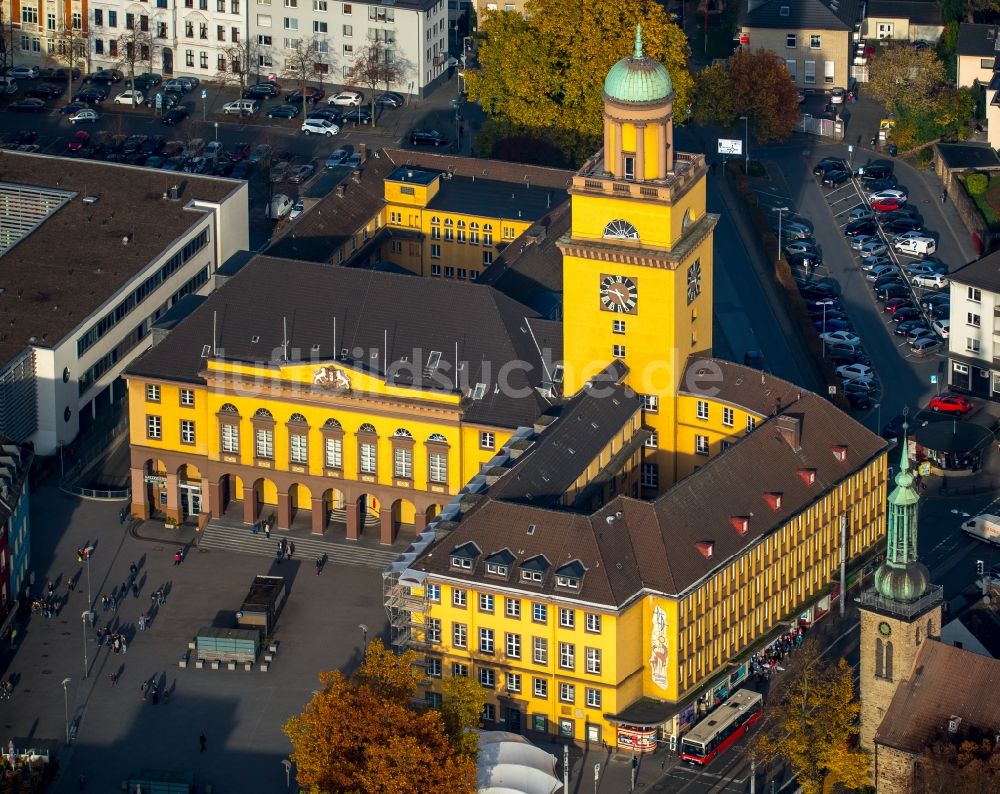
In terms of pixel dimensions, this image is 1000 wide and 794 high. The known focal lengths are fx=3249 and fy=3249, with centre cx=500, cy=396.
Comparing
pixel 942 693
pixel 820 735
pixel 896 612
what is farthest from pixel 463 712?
pixel 942 693

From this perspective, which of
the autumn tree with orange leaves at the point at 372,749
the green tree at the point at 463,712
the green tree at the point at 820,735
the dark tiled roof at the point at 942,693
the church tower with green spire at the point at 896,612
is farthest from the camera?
the green tree at the point at 463,712

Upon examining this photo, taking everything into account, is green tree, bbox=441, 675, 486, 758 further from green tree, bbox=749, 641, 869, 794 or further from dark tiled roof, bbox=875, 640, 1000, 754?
dark tiled roof, bbox=875, 640, 1000, 754

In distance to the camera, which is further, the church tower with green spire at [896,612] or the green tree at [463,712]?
the green tree at [463,712]

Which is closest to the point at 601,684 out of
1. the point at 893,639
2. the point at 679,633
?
the point at 679,633

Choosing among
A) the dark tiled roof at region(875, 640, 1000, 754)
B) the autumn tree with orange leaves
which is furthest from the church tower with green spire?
the autumn tree with orange leaves

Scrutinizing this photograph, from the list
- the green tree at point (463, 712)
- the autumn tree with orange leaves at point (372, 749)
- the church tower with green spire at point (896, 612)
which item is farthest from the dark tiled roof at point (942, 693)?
the autumn tree with orange leaves at point (372, 749)

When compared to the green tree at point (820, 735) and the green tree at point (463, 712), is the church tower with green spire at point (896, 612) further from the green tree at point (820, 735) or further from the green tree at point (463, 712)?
the green tree at point (463, 712)

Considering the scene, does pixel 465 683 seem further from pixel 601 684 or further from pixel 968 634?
pixel 968 634

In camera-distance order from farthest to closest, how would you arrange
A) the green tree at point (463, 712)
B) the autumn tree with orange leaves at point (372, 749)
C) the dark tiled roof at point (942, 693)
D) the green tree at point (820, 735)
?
the green tree at point (463, 712) → the green tree at point (820, 735) → the autumn tree with orange leaves at point (372, 749) → the dark tiled roof at point (942, 693)
